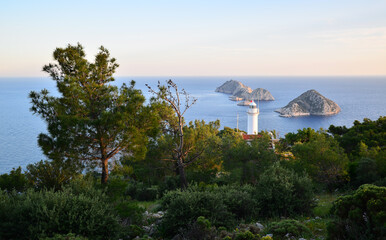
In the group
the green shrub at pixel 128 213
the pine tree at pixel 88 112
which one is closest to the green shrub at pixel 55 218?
the green shrub at pixel 128 213

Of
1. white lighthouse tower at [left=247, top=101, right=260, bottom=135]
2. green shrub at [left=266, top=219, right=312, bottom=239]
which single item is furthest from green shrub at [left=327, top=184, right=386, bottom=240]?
white lighthouse tower at [left=247, top=101, right=260, bottom=135]

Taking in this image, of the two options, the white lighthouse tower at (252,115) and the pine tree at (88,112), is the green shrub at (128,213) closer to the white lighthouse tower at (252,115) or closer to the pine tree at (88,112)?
the pine tree at (88,112)

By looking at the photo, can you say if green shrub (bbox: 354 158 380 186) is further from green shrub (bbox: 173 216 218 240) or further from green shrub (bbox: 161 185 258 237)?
green shrub (bbox: 173 216 218 240)

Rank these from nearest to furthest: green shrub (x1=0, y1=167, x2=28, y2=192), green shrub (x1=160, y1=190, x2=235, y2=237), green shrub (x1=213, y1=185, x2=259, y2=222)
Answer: green shrub (x1=160, y1=190, x2=235, y2=237) → green shrub (x1=213, y1=185, x2=259, y2=222) → green shrub (x1=0, y1=167, x2=28, y2=192)

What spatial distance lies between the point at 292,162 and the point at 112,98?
9450 mm

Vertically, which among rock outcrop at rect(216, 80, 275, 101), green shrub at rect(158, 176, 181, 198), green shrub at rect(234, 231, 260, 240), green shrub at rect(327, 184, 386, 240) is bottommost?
green shrub at rect(158, 176, 181, 198)

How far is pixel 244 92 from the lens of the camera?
156750 millimetres

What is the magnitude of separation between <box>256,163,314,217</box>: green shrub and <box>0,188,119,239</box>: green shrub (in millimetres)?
4531

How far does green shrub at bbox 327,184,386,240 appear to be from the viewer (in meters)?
5.31

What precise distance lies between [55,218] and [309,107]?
110746 mm

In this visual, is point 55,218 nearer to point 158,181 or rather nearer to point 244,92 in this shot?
point 158,181

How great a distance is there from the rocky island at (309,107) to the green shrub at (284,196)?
312ft

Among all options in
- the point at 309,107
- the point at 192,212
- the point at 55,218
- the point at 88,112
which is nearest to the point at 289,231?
the point at 192,212

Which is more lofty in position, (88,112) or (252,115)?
(88,112)
